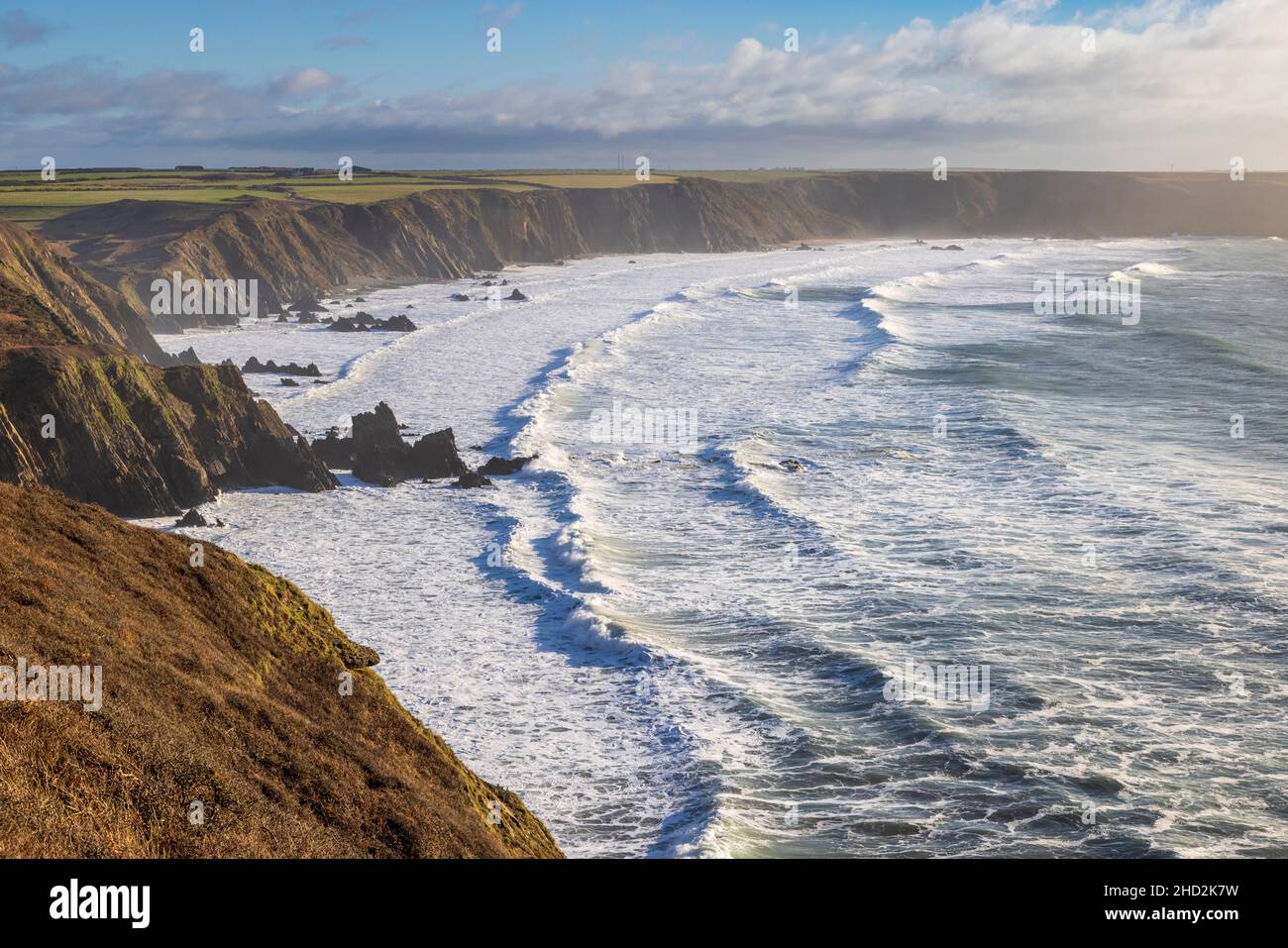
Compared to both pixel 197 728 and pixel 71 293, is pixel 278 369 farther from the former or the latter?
pixel 197 728

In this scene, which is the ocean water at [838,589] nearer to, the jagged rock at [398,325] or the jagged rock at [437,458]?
the jagged rock at [437,458]

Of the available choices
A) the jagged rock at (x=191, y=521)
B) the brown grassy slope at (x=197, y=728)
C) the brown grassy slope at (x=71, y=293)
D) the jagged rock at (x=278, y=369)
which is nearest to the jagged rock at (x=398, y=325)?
the jagged rock at (x=278, y=369)

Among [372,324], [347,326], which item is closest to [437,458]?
[347,326]

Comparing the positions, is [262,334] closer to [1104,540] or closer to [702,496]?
[702,496]

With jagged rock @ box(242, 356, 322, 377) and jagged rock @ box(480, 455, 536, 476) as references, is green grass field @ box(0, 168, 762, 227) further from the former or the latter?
jagged rock @ box(480, 455, 536, 476)

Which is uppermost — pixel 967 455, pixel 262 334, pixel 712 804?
pixel 262 334
